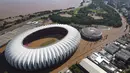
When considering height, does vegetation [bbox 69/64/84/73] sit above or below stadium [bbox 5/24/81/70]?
below

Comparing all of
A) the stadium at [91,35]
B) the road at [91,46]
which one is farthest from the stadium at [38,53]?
the stadium at [91,35]

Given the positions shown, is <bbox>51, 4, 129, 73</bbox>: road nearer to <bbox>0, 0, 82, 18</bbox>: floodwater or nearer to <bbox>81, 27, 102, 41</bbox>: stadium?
<bbox>81, 27, 102, 41</bbox>: stadium

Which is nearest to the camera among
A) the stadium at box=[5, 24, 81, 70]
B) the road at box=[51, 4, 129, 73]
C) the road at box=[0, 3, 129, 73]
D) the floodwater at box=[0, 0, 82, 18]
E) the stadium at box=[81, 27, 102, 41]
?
the stadium at box=[5, 24, 81, 70]

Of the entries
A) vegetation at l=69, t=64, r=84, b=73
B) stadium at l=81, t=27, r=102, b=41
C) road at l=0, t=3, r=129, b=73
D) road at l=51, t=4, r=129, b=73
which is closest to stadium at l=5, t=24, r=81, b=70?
road at l=0, t=3, r=129, b=73

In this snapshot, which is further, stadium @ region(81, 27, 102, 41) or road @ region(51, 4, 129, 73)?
stadium @ region(81, 27, 102, 41)

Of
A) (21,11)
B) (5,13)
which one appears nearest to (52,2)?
(21,11)

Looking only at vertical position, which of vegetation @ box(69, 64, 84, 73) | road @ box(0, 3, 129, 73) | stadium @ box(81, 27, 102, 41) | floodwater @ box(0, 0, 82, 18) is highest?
floodwater @ box(0, 0, 82, 18)

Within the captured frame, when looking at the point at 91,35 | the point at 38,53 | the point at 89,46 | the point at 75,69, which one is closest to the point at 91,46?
the point at 89,46

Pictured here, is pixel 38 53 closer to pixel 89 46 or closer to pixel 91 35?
pixel 89 46
